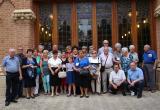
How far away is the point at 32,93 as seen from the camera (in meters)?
12.4

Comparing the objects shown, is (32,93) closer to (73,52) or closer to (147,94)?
(73,52)

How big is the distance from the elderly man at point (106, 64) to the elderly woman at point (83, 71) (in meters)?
0.63

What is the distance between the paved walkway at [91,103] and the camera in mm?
10562

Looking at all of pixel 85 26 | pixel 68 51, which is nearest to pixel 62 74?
pixel 68 51

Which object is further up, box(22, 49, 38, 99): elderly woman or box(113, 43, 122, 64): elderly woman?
box(113, 43, 122, 64): elderly woman

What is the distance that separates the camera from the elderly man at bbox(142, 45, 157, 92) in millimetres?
13047

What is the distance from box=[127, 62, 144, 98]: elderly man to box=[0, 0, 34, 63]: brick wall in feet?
12.4

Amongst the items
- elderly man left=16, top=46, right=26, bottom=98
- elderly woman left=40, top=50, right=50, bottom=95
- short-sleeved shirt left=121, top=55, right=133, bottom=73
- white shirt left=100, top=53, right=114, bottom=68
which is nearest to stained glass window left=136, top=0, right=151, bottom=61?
short-sleeved shirt left=121, top=55, right=133, bottom=73

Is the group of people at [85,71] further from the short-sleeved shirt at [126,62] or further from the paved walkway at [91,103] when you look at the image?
the paved walkway at [91,103]

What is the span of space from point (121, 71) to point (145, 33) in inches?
95.0

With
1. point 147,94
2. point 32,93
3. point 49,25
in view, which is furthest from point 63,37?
point 147,94

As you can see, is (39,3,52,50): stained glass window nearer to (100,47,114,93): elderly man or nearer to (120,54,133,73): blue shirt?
(100,47,114,93): elderly man

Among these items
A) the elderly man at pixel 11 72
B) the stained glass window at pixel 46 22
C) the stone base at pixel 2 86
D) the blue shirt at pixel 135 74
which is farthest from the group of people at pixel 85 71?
the stained glass window at pixel 46 22

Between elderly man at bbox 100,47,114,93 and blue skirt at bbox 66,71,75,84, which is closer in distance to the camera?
blue skirt at bbox 66,71,75,84
